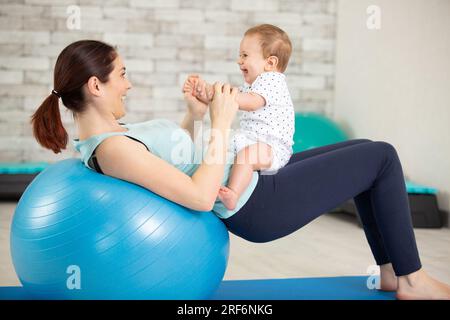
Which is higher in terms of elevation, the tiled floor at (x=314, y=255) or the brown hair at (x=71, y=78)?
the brown hair at (x=71, y=78)

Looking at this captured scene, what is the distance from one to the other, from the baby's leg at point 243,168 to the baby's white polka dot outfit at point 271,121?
0.17ft

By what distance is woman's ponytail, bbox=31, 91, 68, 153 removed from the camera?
1.96 meters

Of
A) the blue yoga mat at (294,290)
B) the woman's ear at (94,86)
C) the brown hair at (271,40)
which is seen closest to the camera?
the woman's ear at (94,86)

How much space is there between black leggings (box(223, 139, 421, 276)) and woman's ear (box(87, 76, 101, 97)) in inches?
22.6

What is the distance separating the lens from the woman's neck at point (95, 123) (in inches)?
76.7

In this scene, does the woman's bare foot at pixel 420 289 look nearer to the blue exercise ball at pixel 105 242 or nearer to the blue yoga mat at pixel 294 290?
the blue yoga mat at pixel 294 290

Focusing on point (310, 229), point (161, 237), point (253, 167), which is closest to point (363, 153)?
point (253, 167)

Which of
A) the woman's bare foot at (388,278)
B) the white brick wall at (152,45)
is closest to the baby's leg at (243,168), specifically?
the woman's bare foot at (388,278)

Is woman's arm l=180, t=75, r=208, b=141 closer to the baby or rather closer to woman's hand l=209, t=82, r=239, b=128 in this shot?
the baby

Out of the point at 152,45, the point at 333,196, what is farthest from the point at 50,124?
the point at 152,45

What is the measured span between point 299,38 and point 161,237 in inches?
164

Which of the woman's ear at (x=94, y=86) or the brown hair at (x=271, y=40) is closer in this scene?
the woman's ear at (x=94, y=86)

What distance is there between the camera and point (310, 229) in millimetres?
4293

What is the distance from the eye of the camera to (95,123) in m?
1.95
